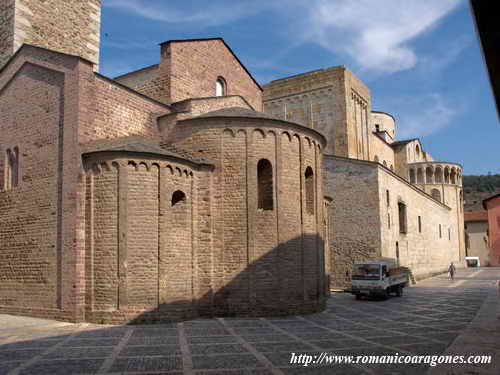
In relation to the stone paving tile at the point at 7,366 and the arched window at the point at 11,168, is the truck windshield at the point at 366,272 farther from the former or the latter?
the stone paving tile at the point at 7,366

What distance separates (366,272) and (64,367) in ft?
50.0

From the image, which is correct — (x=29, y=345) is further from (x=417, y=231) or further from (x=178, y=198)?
(x=417, y=231)

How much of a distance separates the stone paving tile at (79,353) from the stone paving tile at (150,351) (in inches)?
12.8

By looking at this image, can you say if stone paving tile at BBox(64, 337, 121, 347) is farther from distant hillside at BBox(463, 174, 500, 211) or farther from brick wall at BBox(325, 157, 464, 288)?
distant hillside at BBox(463, 174, 500, 211)

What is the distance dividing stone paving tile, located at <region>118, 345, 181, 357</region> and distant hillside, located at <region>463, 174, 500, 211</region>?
324 ft

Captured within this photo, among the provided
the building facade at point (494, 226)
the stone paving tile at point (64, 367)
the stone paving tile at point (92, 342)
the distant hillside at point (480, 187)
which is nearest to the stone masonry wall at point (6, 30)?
the stone paving tile at point (92, 342)

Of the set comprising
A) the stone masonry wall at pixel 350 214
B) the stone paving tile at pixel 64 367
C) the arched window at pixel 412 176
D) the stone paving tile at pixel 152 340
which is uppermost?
the arched window at pixel 412 176

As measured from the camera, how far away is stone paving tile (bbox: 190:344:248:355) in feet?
31.4

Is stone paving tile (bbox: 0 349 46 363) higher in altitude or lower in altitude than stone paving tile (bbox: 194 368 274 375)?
higher

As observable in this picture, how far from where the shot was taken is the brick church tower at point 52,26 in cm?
1958

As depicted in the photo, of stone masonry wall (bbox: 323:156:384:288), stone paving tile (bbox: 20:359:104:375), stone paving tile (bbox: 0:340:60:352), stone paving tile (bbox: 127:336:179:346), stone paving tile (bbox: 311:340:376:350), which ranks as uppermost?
stone masonry wall (bbox: 323:156:384:288)

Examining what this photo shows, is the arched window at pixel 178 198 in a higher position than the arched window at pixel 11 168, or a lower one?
lower

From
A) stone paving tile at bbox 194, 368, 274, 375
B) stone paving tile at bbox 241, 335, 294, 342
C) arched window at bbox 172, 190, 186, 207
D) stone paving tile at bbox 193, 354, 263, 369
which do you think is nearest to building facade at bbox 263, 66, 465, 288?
arched window at bbox 172, 190, 186, 207

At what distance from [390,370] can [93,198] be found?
30.0 feet
